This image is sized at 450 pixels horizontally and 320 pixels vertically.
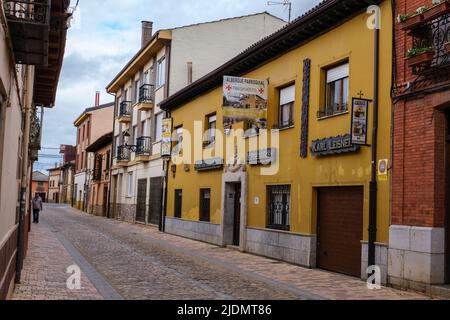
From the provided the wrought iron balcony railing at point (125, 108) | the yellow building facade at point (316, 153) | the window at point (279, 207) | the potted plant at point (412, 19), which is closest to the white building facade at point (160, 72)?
the wrought iron balcony railing at point (125, 108)

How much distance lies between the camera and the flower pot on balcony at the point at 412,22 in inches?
389

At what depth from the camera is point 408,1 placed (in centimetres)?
1081

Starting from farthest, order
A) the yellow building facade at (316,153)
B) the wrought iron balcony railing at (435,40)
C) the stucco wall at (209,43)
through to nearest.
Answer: the stucco wall at (209,43) → the yellow building facade at (316,153) → the wrought iron balcony railing at (435,40)

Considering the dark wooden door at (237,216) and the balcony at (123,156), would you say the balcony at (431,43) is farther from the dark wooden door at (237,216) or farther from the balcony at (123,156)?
the balcony at (123,156)

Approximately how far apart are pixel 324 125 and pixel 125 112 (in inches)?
966

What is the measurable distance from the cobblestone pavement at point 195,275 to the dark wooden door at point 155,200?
30.0 ft

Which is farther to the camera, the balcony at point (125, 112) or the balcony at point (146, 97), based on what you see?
the balcony at point (125, 112)

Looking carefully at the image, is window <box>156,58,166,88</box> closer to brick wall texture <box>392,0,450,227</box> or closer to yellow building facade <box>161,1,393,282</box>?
yellow building facade <box>161,1,393,282</box>

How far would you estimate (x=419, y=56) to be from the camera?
995 cm

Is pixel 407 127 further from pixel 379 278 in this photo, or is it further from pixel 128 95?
pixel 128 95

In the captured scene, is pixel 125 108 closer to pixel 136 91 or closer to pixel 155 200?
pixel 136 91

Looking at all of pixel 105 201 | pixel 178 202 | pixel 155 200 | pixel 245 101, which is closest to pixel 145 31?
pixel 105 201

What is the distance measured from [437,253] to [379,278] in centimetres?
157
